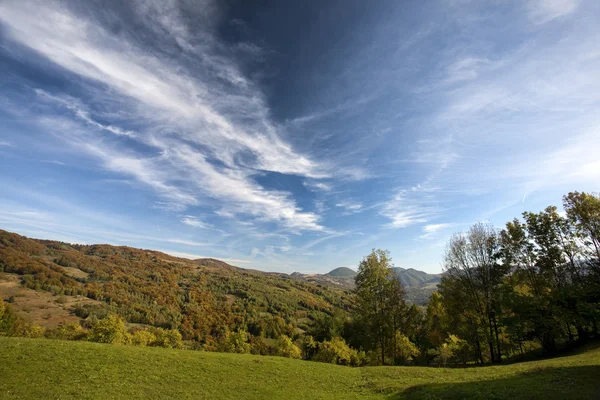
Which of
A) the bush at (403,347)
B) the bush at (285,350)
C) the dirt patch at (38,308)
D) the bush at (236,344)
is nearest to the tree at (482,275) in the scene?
the bush at (403,347)

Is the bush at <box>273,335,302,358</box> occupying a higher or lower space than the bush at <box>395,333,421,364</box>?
lower

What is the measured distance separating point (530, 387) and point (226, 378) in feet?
83.3

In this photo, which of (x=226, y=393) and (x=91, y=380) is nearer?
(x=91, y=380)

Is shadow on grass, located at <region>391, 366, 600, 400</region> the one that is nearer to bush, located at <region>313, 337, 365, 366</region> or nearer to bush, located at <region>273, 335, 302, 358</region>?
bush, located at <region>313, 337, 365, 366</region>

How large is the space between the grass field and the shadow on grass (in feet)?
0.16

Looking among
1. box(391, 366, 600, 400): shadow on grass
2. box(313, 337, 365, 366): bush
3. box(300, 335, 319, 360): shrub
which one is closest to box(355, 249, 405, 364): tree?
box(313, 337, 365, 366): bush

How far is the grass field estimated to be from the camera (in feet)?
61.4

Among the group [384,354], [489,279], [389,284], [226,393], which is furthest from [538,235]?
[226,393]

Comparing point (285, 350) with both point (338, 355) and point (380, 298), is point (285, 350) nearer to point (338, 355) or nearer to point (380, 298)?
point (338, 355)

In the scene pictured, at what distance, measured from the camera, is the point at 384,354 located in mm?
49844

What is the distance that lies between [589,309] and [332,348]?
43037mm

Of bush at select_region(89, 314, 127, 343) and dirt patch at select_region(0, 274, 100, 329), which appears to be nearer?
bush at select_region(89, 314, 127, 343)

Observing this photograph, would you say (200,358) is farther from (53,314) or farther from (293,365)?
(53,314)

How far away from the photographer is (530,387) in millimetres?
18672
